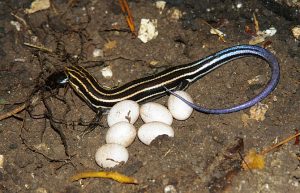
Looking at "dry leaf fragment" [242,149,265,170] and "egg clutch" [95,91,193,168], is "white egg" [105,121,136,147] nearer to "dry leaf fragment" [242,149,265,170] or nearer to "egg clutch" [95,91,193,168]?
"egg clutch" [95,91,193,168]

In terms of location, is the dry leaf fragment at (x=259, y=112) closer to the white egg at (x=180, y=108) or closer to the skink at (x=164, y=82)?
the skink at (x=164, y=82)

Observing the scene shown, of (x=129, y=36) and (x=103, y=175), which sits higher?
(x=129, y=36)

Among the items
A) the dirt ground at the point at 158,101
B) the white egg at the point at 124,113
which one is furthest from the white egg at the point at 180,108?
the white egg at the point at 124,113

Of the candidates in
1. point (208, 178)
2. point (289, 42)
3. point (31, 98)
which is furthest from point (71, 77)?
point (289, 42)

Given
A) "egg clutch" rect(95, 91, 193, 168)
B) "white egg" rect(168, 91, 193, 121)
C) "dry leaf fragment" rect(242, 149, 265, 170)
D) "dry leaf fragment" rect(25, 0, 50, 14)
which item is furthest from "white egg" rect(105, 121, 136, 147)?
"dry leaf fragment" rect(25, 0, 50, 14)

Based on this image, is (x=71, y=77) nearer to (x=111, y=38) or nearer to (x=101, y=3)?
(x=111, y=38)

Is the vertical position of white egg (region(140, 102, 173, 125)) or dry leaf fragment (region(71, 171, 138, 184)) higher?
white egg (region(140, 102, 173, 125))

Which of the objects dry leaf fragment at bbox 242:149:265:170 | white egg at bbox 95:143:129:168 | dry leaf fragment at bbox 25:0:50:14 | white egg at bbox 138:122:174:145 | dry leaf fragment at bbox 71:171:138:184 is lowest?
dry leaf fragment at bbox 71:171:138:184
